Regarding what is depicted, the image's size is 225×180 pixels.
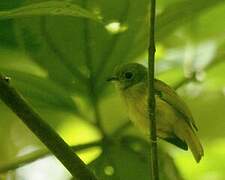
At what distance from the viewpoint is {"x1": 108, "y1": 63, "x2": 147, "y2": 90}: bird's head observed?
171 centimetres

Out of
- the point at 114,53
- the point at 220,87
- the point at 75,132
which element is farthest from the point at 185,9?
the point at 75,132

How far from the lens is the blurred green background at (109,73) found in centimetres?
152

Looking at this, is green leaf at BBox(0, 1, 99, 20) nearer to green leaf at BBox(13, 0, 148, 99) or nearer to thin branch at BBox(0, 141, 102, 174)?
green leaf at BBox(13, 0, 148, 99)

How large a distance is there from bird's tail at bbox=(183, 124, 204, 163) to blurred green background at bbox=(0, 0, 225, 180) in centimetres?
6

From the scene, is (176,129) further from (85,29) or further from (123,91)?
(85,29)

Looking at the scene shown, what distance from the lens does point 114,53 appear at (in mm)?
1584

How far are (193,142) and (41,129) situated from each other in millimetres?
661

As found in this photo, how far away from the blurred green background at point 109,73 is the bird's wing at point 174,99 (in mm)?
40

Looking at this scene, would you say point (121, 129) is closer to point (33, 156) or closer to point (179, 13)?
point (33, 156)

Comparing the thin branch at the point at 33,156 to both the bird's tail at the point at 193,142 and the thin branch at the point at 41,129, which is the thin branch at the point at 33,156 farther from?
the thin branch at the point at 41,129

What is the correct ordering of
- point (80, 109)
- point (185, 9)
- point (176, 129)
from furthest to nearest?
point (176, 129), point (80, 109), point (185, 9)

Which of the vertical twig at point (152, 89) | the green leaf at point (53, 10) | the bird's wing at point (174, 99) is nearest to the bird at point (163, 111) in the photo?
the bird's wing at point (174, 99)

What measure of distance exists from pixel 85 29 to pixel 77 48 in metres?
0.07

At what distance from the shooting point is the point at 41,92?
1626 millimetres
